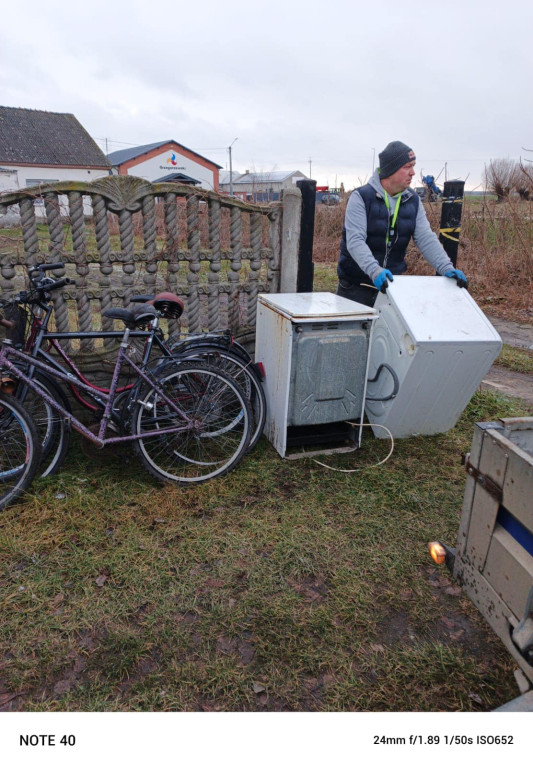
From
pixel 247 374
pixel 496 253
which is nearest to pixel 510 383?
pixel 247 374

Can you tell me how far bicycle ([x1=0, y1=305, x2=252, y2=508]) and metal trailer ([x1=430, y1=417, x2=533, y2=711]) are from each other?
182cm

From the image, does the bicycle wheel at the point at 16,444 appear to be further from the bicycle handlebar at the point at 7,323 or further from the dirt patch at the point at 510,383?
the dirt patch at the point at 510,383

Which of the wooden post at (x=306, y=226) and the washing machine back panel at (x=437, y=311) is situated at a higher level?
the wooden post at (x=306, y=226)

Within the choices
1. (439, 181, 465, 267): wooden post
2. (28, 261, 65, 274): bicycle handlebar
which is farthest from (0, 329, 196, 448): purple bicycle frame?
(439, 181, 465, 267): wooden post

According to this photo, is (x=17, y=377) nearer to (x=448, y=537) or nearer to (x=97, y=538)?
(x=97, y=538)

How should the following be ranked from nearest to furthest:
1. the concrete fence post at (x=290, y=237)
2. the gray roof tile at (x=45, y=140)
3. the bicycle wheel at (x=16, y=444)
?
the bicycle wheel at (x=16, y=444)
the concrete fence post at (x=290, y=237)
the gray roof tile at (x=45, y=140)

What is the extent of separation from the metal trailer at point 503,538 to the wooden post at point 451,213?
340 centimetres

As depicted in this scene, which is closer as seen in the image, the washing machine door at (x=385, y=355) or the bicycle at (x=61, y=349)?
the bicycle at (x=61, y=349)

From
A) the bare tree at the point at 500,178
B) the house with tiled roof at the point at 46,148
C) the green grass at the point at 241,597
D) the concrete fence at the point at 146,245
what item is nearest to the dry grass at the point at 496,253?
the bare tree at the point at 500,178

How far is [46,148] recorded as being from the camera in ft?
121

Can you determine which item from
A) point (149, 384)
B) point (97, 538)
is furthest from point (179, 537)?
point (149, 384)

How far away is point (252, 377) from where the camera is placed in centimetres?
380

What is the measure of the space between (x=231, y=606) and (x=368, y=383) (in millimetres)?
2110

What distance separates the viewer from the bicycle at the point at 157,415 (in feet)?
10.1
